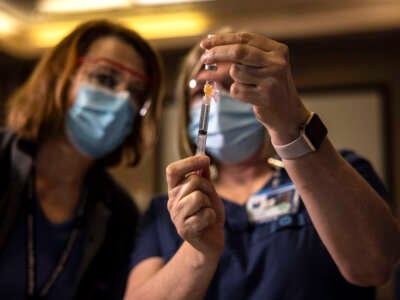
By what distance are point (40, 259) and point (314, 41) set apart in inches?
107

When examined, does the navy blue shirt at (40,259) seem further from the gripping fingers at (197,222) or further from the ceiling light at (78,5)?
the ceiling light at (78,5)

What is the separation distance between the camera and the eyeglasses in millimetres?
1487

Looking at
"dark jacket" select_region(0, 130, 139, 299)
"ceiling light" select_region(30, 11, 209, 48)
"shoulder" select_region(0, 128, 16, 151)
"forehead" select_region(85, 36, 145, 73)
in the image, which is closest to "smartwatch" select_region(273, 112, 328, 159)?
"dark jacket" select_region(0, 130, 139, 299)

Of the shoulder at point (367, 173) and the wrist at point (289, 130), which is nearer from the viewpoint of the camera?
the wrist at point (289, 130)

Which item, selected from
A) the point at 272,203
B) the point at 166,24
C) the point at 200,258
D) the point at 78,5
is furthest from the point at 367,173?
the point at 78,5

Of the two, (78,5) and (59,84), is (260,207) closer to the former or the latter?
(59,84)

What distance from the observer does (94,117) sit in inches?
58.4

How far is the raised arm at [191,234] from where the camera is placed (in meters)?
0.85

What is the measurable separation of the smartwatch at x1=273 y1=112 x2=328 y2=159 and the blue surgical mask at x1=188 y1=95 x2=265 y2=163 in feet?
1.09

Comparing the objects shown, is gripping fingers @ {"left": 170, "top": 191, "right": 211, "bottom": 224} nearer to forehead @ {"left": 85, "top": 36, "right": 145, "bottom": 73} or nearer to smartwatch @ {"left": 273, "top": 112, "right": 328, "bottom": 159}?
smartwatch @ {"left": 273, "top": 112, "right": 328, "bottom": 159}

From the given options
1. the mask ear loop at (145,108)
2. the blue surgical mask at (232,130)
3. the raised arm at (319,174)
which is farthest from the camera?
the mask ear loop at (145,108)

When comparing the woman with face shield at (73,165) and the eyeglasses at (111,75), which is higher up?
the eyeglasses at (111,75)

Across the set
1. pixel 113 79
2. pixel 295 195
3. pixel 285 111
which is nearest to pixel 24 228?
pixel 113 79

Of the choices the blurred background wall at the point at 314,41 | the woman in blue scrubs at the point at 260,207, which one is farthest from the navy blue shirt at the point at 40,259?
the blurred background wall at the point at 314,41
